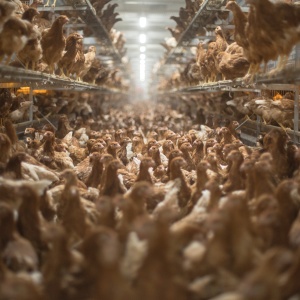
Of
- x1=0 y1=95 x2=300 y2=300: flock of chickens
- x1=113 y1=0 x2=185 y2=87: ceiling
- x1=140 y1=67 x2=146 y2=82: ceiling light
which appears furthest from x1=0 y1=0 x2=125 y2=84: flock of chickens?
x1=140 y1=67 x2=146 y2=82: ceiling light

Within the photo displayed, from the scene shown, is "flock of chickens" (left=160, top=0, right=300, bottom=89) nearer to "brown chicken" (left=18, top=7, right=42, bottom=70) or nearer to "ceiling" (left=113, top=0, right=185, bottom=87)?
"brown chicken" (left=18, top=7, right=42, bottom=70)

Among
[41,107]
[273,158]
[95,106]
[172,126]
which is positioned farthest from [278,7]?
[95,106]

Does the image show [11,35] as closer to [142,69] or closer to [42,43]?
[42,43]

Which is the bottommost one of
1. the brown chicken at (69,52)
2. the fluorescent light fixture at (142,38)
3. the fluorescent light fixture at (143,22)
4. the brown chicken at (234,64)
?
the brown chicken at (234,64)

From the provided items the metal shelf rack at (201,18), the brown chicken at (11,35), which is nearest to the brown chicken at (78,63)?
the metal shelf rack at (201,18)

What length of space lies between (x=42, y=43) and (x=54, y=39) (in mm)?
163

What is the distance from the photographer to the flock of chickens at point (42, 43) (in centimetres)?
384

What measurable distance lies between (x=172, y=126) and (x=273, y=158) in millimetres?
6085

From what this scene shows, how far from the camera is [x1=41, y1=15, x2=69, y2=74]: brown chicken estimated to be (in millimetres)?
5688

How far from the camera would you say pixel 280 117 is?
5766 mm

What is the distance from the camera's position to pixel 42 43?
576cm

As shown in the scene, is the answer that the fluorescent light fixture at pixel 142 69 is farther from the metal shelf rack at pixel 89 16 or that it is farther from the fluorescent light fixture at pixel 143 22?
the metal shelf rack at pixel 89 16

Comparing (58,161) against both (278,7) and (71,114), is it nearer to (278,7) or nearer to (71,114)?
(278,7)

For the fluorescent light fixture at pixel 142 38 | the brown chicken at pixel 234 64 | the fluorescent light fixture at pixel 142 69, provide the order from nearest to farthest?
1. the brown chicken at pixel 234 64
2. the fluorescent light fixture at pixel 142 38
3. the fluorescent light fixture at pixel 142 69
